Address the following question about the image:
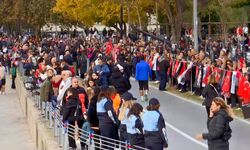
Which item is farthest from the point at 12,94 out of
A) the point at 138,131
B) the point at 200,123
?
the point at 138,131

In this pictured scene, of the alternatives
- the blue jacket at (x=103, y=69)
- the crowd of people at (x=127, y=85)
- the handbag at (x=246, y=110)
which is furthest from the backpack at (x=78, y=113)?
the blue jacket at (x=103, y=69)

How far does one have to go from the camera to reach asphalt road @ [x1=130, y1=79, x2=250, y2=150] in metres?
17.1

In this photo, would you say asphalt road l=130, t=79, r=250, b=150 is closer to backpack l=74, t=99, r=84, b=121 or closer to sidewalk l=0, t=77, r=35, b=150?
backpack l=74, t=99, r=84, b=121

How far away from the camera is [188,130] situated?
63.5 ft

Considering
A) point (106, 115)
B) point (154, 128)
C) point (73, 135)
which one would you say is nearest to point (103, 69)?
point (73, 135)

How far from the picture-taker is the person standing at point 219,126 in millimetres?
10961

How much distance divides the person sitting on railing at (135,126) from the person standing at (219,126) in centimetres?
135

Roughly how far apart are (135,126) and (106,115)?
4.76 ft

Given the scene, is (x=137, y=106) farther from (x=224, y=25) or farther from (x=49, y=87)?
(x=224, y=25)

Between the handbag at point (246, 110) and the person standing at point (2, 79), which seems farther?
the person standing at point (2, 79)

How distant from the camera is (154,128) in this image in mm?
11789

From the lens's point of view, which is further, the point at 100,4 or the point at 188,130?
the point at 100,4

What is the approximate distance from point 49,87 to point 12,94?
22.6 metres

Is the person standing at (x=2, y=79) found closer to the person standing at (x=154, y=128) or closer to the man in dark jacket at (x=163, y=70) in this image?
the man in dark jacket at (x=163, y=70)
